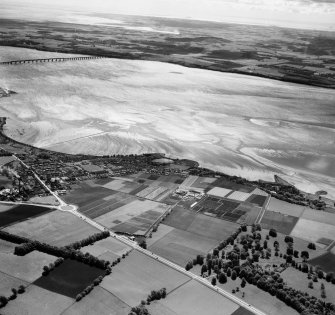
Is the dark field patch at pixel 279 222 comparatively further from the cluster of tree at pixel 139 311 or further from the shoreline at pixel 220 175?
the cluster of tree at pixel 139 311

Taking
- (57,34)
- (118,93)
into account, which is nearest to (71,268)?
(118,93)

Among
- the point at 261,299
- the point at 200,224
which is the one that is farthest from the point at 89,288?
the point at 200,224

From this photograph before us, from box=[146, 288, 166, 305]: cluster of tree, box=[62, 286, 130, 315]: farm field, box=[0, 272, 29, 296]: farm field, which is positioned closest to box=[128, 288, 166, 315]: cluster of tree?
box=[146, 288, 166, 305]: cluster of tree

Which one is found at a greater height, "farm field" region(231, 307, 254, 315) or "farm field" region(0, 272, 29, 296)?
"farm field" region(231, 307, 254, 315)

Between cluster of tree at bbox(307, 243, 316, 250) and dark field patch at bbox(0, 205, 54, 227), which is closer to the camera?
cluster of tree at bbox(307, 243, 316, 250)

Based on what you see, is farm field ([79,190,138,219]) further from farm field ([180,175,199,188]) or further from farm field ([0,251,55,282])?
farm field ([0,251,55,282])

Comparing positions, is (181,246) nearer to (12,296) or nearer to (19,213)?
(12,296)

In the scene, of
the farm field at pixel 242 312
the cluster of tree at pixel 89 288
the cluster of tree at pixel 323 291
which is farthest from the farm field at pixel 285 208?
the cluster of tree at pixel 89 288
